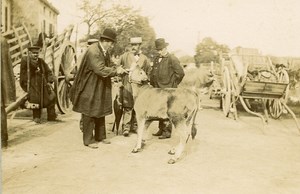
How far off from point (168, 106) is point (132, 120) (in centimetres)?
165

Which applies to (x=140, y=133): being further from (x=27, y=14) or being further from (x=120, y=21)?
(x=27, y=14)

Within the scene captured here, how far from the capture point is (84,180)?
3.59 m

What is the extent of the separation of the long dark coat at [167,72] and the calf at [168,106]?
35.5 inches

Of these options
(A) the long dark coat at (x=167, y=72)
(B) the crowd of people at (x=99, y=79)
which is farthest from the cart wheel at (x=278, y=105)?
(B) the crowd of people at (x=99, y=79)

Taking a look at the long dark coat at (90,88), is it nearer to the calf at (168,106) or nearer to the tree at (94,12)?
the calf at (168,106)

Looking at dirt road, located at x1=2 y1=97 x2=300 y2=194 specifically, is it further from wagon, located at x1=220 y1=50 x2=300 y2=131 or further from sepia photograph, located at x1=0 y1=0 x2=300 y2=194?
wagon, located at x1=220 y1=50 x2=300 y2=131

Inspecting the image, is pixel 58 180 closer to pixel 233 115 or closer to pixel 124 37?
pixel 124 37

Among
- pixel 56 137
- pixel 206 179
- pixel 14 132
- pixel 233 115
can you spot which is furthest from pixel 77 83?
pixel 233 115

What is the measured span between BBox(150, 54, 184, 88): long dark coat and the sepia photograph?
A: 15mm

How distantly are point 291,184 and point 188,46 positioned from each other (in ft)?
9.55

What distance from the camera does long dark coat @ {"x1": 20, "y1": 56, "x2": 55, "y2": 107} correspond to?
6.59 m

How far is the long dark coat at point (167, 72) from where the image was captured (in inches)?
223

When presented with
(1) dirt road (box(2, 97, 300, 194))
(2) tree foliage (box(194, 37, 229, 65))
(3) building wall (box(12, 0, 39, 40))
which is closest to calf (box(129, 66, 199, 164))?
(1) dirt road (box(2, 97, 300, 194))

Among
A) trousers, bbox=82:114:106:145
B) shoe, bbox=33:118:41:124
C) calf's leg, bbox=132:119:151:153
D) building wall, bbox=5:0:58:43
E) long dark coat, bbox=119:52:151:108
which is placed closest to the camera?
calf's leg, bbox=132:119:151:153
